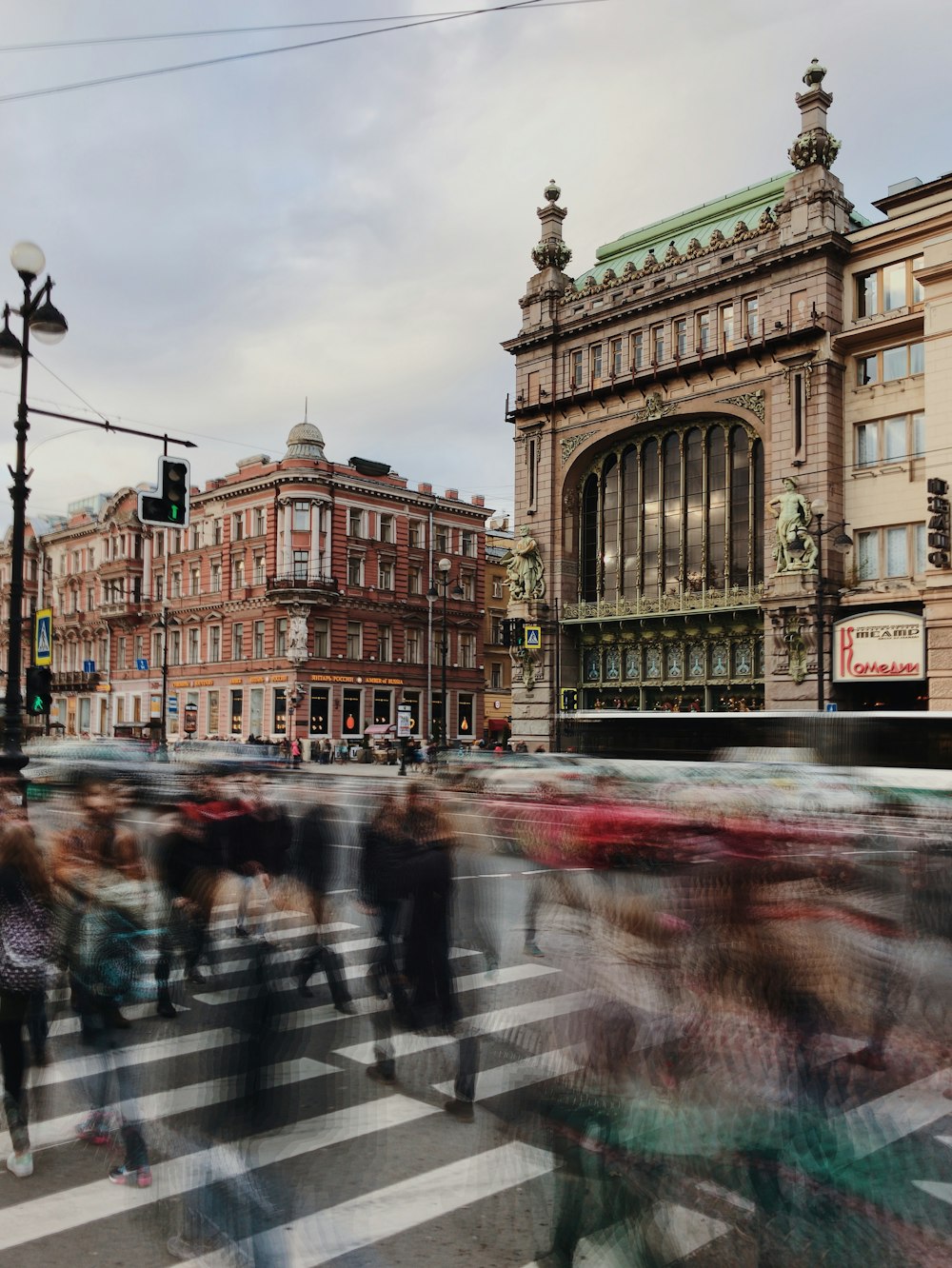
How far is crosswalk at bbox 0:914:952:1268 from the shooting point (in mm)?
5055

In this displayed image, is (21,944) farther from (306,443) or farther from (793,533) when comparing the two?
(306,443)

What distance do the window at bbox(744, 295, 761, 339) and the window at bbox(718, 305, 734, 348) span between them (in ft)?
2.15

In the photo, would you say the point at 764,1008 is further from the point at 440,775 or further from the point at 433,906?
the point at 440,775

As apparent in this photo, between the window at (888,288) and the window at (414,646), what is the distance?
35.4 metres

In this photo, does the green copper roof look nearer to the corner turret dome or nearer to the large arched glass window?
the large arched glass window

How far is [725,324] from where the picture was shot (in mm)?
38656

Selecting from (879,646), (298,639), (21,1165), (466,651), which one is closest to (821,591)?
(879,646)

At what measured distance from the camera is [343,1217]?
529cm

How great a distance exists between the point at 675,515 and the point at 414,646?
26907 mm

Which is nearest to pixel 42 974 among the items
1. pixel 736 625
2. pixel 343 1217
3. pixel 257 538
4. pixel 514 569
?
pixel 343 1217

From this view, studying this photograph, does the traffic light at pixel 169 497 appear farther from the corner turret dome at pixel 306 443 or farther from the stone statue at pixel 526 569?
the corner turret dome at pixel 306 443

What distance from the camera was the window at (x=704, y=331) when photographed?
39.1 m

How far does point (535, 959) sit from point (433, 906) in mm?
3419

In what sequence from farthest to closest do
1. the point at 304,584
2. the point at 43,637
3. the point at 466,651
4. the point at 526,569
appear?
the point at 466,651 < the point at 304,584 < the point at 526,569 < the point at 43,637
